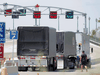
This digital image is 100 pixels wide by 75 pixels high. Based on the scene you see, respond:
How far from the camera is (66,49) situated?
28297 millimetres

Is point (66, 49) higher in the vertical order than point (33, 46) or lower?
lower

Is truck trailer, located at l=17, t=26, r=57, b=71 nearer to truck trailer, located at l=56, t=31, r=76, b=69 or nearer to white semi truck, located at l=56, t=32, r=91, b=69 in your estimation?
truck trailer, located at l=56, t=31, r=76, b=69

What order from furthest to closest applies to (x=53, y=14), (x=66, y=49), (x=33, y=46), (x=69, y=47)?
(x=53, y=14) → (x=69, y=47) → (x=66, y=49) → (x=33, y=46)

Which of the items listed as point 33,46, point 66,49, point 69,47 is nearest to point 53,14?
point 69,47

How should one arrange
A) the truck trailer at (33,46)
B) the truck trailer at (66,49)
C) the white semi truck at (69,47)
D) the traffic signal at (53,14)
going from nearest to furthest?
the truck trailer at (33,46) → the truck trailer at (66,49) → the white semi truck at (69,47) → the traffic signal at (53,14)

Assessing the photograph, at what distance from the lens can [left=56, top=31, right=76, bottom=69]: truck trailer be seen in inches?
1084

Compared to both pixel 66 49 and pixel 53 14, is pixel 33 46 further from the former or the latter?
pixel 53 14

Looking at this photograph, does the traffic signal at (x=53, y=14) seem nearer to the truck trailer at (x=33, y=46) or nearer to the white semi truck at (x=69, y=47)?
the white semi truck at (x=69, y=47)

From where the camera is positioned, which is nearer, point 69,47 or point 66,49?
point 66,49

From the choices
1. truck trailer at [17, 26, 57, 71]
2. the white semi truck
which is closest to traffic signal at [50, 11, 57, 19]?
the white semi truck

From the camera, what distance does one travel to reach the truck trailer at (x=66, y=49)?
27.5 metres

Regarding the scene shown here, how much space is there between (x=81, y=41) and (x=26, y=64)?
22.7ft

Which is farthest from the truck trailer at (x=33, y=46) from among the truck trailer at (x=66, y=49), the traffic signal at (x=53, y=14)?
the traffic signal at (x=53, y=14)

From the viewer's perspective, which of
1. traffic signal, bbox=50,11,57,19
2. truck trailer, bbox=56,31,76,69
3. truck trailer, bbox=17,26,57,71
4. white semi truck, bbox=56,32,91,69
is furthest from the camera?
traffic signal, bbox=50,11,57,19
